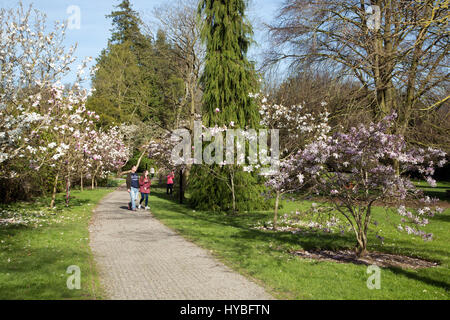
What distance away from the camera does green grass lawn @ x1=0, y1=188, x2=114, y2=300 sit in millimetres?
5426

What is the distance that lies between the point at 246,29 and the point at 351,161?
1096cm

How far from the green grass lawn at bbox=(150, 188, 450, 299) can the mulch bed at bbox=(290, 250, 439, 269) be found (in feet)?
1.02

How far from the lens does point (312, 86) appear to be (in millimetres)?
16641

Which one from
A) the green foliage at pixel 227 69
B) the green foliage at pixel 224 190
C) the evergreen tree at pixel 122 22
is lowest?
the green foliage at pixel 224 190

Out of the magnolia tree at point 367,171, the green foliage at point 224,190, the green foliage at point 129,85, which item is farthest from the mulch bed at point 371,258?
the green foliage at point 129,85

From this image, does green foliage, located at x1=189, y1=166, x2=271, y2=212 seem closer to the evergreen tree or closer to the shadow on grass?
the shadow on grass

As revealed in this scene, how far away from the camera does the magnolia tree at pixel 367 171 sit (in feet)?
22.9

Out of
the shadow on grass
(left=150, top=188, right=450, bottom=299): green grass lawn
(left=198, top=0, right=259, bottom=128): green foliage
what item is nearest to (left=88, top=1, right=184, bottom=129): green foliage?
(left=198, top=0, right=259, bottom=128): green foliage

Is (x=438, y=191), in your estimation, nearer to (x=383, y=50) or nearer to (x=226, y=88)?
(x=383, y=50)

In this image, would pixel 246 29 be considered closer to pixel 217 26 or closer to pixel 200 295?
pixel 217 26

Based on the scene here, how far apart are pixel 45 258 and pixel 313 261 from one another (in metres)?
5.44

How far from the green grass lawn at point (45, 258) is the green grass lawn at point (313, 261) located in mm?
2680

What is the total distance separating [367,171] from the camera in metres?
7.35

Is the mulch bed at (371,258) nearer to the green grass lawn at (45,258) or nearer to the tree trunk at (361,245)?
the tree trunk at (361,245)
